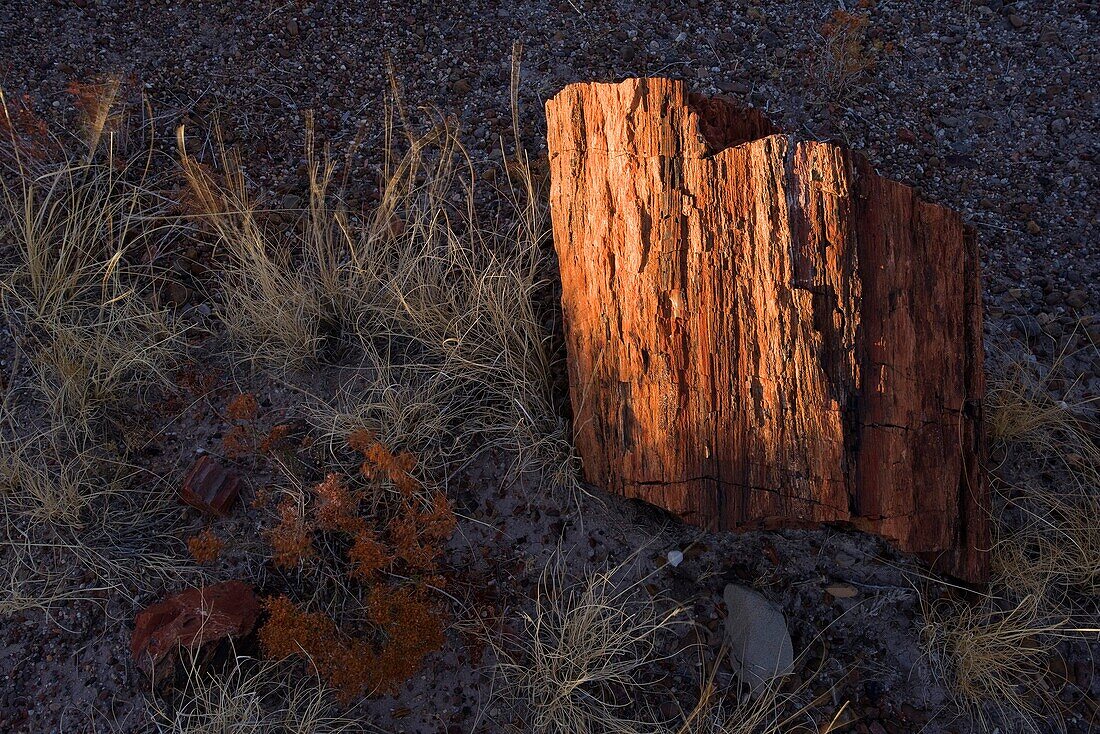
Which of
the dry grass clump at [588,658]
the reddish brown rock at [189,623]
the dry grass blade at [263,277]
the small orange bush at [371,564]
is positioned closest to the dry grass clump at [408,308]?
the dry grass blade at [263,277]

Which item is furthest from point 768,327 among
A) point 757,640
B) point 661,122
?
point 757,640

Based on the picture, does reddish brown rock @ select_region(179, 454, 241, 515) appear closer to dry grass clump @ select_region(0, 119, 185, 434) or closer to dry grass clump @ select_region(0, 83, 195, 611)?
dry grass clump @ select_region(0, 83, 195, 611)

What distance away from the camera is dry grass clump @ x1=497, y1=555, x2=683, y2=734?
7.71 feet

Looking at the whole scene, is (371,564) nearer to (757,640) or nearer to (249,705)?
(249,705)

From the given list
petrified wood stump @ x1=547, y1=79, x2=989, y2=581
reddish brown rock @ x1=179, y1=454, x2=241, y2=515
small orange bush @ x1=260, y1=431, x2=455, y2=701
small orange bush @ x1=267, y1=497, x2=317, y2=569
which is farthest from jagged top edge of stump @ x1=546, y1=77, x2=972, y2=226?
reddish brown rock @ x1=179, y1=454, x2=241, y2=515

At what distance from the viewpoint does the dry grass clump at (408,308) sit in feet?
9.21

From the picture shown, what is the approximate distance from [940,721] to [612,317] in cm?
160

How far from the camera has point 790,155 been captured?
2.30 m

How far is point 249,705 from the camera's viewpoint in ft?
7.30

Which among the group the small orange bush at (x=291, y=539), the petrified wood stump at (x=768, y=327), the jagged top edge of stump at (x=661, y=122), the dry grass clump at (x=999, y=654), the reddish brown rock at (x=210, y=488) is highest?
the jagged top edge of stump at (x=661, y=122)

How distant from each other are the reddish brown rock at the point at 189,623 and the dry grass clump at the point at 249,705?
3.0 inches

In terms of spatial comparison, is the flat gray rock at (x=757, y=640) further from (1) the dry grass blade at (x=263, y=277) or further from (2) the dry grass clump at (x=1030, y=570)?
(1) the dry grass blade at (x=263, y=277)

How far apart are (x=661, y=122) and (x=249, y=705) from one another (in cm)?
205

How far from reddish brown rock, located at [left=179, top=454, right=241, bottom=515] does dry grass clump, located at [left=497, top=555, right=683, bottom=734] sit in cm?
104
